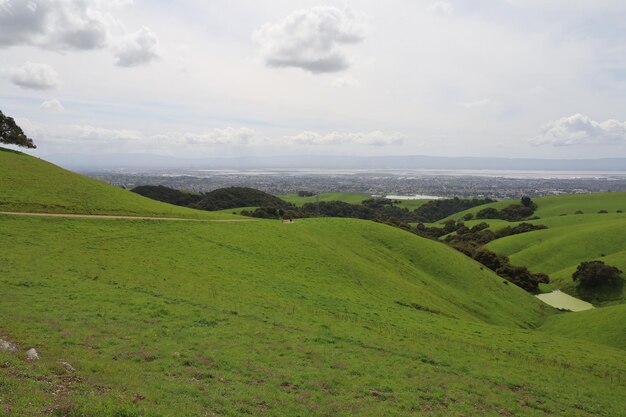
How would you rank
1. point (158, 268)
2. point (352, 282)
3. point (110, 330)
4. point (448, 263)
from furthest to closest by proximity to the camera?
point (448, 263), point (352, 282), point (158, 268), point (110, 330)

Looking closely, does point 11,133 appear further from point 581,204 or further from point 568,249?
point 581,204

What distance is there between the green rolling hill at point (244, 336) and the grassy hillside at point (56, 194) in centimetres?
49

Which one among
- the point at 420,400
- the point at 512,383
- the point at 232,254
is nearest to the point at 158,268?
the point at 232,254

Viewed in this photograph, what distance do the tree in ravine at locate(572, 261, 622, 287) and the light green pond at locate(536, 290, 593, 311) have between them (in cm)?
417

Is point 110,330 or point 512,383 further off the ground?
point 110,330

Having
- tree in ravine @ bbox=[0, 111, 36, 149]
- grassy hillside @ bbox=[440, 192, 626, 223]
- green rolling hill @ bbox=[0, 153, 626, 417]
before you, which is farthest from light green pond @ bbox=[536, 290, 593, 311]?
grassy hillside @ bbox=[440, 192, 626, 223]

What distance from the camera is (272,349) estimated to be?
2056 cm

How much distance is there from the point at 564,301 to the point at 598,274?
7.68 m

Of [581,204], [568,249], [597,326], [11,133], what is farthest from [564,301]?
[581,204]

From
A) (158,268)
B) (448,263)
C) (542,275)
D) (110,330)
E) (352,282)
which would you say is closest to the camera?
(110,330)

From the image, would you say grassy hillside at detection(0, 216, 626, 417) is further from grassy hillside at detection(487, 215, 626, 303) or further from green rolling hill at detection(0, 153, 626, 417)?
grassy hillside at detection(487, 215, 626, 303)

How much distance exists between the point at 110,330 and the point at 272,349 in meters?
8.74

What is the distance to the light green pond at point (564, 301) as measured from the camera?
64.8m

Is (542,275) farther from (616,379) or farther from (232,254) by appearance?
(232,254)
